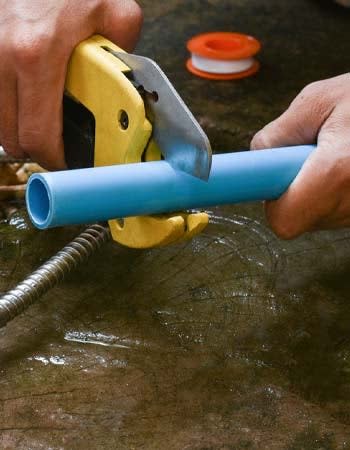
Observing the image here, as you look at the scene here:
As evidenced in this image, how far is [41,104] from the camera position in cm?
116

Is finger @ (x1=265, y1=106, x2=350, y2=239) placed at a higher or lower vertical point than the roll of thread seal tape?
higher

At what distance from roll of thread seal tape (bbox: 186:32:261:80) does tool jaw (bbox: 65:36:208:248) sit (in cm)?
104

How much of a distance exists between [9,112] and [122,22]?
22 centimetres

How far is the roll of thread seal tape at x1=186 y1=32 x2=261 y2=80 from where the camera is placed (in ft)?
7.11

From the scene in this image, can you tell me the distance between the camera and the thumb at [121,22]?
4.00 feet

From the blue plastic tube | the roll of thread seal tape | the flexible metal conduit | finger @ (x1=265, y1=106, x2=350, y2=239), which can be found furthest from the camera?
the roll of thread seal tape

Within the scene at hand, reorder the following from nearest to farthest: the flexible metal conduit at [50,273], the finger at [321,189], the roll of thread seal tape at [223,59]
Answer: the finger at [321,189]
the flexible metal conduit at [50,273]
the roll of thread seal tape at [223,59]

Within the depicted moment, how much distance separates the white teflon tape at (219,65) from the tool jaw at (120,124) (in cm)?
104

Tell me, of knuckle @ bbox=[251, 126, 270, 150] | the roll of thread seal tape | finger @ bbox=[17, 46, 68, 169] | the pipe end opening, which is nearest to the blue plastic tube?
the pipe end opening

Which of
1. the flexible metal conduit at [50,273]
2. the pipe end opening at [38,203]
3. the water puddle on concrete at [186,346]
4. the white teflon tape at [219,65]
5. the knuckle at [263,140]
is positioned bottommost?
the white teflon tape at [219,65]

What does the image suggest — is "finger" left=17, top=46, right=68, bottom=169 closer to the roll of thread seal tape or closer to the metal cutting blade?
the metal cutting blade

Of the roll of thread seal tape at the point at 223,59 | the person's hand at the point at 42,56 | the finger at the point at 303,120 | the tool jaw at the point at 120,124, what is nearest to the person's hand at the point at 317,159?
the finger at the point at 303,120

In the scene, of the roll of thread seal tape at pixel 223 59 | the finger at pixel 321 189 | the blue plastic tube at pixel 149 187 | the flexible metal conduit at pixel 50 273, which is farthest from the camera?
the roll of thread seal tape at pixel 223 59

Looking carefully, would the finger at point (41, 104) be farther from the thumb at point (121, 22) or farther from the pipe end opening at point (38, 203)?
the pipe end opening at point (38, 203)
